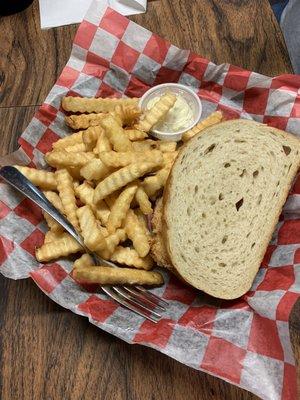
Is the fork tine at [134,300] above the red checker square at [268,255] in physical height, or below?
below

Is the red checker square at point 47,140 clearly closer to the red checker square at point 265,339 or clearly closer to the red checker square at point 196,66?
the red checker square at point 196,66

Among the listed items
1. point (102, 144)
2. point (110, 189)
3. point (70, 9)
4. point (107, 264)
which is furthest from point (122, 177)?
point (70, 9)

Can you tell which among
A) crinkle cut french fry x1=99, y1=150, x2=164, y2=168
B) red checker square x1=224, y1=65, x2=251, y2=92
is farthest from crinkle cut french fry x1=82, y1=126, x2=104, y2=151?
red checker square x1=224, y1=65, x2=251, y2=92

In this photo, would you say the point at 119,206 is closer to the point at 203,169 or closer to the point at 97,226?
the point at 97,226

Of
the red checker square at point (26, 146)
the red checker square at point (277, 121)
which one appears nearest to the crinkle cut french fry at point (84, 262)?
the red checker square at point (26, 146)

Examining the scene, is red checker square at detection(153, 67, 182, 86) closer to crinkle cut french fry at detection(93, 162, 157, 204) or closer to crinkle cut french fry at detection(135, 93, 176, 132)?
crinkle cut french fry at detection(135, 93, 176, 132)

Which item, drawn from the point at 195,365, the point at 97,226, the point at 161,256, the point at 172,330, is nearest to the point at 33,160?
the point at 97,226

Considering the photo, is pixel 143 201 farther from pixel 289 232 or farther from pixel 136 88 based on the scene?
pixel 136 88
